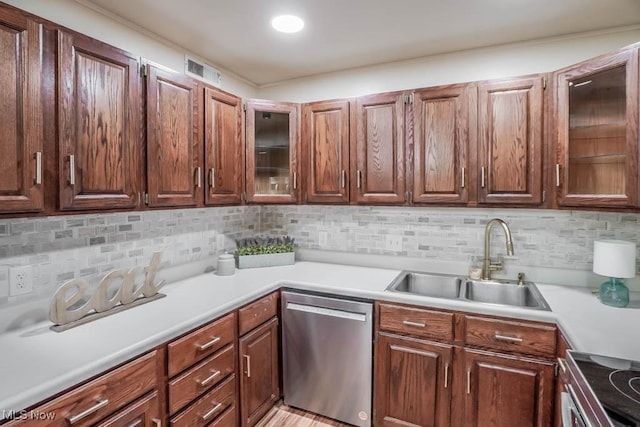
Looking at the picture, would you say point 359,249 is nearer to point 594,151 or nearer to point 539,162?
point 539,162

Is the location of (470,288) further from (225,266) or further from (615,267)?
(225,266)

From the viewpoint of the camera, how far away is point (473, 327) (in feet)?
6.02

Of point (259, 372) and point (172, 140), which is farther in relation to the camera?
point (259, 372)

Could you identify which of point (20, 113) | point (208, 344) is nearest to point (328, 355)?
point (208, 344)

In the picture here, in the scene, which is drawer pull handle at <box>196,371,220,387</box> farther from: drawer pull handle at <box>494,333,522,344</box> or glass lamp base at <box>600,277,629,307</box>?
glass lamp base at <box>600,277,629,307</box>

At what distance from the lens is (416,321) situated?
196cm

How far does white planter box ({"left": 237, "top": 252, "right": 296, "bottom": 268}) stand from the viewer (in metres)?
2.63

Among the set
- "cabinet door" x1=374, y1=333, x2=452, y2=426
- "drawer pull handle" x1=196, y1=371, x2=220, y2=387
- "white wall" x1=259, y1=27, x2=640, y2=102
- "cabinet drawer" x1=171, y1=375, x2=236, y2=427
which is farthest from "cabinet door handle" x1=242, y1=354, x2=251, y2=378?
"white wall" x1=259, y1=27, x2=640, y2=102

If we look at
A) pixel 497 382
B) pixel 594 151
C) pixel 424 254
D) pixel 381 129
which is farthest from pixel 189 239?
pixel 594 151

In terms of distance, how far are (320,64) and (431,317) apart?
1958mm

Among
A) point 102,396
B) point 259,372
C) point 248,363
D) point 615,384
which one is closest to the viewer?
point 615,384

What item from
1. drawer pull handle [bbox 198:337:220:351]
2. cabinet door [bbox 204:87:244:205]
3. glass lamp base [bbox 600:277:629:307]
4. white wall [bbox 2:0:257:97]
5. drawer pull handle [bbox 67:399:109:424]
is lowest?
drawer pull handle [bbox 67:399:109:424]

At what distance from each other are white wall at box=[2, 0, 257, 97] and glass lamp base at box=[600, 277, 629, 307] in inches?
115

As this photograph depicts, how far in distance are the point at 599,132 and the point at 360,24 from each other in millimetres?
1425
